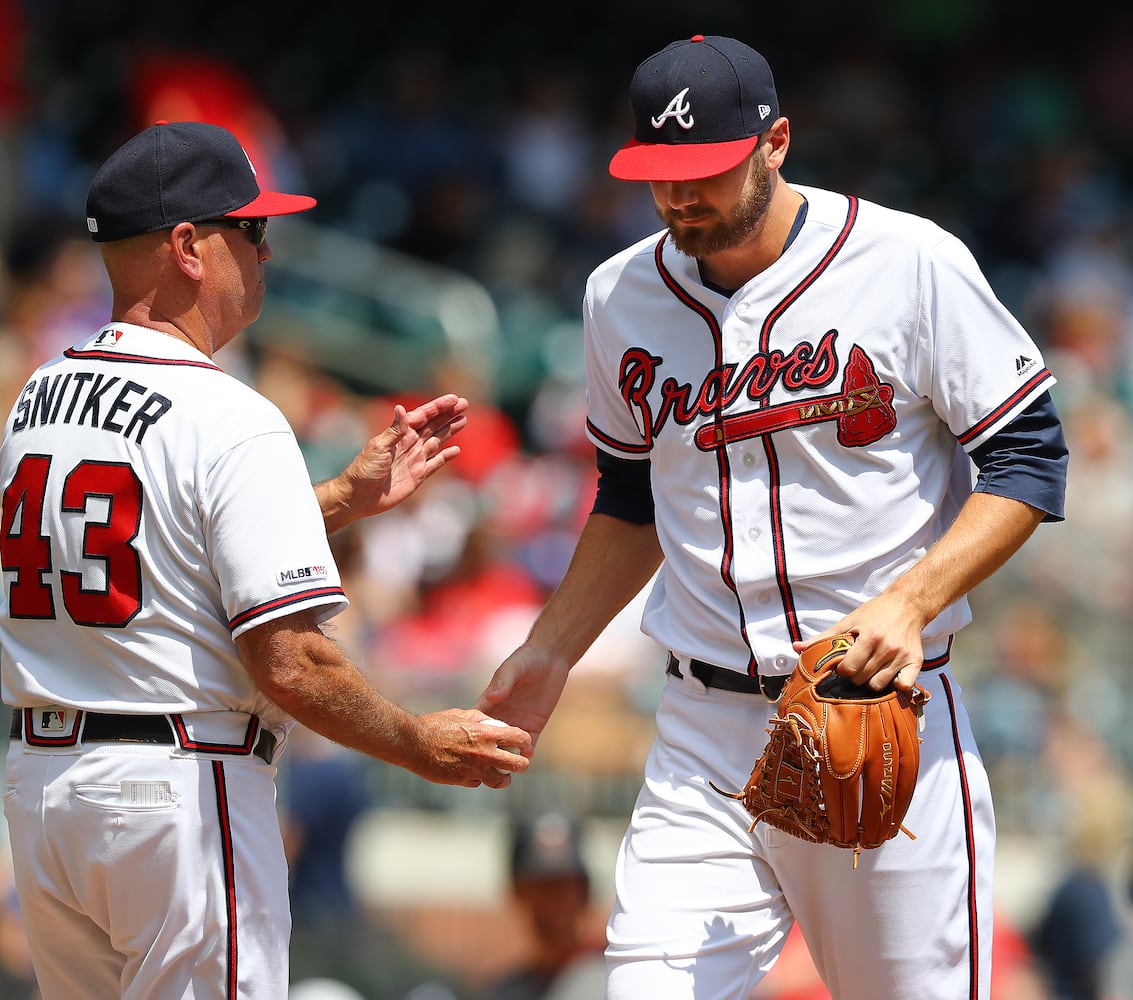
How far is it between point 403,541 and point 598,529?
185 inches

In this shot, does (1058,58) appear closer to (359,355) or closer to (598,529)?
(359,355)

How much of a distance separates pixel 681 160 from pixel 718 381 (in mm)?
441

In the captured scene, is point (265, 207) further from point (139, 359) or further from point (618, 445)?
point (618, 445)

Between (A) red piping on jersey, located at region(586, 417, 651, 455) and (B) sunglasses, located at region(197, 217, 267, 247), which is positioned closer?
(B) sunglasses, located at region(197, 217, 267, 247)

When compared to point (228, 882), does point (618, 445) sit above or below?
above

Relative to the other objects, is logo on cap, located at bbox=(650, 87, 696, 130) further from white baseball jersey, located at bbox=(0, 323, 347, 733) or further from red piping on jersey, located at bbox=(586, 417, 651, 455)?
white baseball jersey, located at bbox=(0, 323, 347, 733)

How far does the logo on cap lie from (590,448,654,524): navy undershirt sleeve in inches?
30.0

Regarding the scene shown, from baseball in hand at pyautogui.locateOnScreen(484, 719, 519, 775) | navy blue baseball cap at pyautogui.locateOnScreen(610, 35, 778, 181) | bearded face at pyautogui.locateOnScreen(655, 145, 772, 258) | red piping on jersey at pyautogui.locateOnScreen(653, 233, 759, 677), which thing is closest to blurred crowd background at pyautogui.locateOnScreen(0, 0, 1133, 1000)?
baseball in hand at pyautogui.locateOnScreen(484, 719, 519, 775)

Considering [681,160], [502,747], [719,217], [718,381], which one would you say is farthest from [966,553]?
[502,747]

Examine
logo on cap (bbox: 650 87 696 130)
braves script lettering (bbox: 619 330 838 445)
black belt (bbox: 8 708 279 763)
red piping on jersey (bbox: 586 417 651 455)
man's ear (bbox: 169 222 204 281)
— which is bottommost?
black belt (bbox: 8 708 279 763)

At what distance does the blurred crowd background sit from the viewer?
6301 mm

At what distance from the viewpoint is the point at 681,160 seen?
3.20m

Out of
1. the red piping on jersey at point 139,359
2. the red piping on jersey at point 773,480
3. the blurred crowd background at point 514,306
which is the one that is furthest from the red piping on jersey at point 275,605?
the blurred crowd background at point 514,306

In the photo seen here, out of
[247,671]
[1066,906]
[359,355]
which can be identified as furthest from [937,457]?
[359,355]
